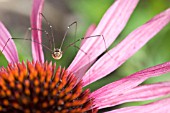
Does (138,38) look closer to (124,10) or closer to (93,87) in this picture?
(124,10)

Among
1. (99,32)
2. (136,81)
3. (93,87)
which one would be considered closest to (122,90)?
(136,81)

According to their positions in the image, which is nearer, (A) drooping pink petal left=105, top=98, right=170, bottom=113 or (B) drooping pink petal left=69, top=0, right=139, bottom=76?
(A) drooping pink petal left=105, top=98, right=170, bottom=113

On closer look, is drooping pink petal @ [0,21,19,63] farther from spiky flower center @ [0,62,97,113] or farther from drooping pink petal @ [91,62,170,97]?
drooping pink petal @ [91,62,170,97]

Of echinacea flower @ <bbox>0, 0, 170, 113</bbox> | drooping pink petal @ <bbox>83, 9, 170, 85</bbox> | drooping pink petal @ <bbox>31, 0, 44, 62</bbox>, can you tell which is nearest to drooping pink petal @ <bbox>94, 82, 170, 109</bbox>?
echinacea flower @ <bbox>0, 0, 170, 113</bbox>

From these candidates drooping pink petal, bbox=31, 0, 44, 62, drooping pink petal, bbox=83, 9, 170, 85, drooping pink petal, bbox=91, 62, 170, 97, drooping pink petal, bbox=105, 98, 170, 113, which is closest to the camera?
drooping pink petal, bbox=105, 98, 170, 113

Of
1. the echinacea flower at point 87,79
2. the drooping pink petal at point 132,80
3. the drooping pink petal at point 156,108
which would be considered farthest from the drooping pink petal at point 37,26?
the drooping pink petal at point 156,108

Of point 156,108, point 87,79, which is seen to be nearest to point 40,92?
point 87,79

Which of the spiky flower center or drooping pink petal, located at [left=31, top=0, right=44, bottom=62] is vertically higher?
drooping pink petal, located at [left=31, top=0, right=44, bottom=62]
